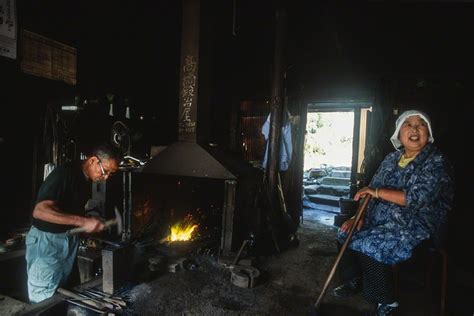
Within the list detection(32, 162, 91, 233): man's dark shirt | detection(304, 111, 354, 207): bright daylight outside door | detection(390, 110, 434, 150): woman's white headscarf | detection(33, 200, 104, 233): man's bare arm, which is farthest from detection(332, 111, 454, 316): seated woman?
detection(304, 111, 354, 207): bright daylight outside door

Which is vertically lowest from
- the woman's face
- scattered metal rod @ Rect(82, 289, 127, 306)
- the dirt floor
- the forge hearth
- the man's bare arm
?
the dirt floor

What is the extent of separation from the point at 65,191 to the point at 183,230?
367 cm

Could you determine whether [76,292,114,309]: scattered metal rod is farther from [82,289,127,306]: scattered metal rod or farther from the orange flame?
the orange flame

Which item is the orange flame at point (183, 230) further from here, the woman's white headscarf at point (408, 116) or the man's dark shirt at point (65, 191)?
the woman's white headscarf at point (408, 116)

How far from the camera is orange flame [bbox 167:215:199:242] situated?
6.91 metres

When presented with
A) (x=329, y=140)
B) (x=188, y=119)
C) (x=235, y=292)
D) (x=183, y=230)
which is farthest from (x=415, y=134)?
(x=329, y=140)

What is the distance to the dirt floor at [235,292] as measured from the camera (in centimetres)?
397

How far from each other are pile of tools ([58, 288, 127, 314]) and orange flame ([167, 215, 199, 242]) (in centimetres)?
265

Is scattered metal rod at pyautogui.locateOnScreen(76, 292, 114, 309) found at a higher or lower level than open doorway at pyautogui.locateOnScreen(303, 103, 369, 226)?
lower

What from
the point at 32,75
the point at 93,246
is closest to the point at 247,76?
the point at 32,75

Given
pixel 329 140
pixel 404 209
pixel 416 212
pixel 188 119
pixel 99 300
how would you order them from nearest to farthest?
1. pixel 416 212
2. pixel 404 209
3. pixel 99 300
4. pixel 188 119
5. pixel 329 140

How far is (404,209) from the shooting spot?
12.0ft

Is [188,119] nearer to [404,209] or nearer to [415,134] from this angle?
[415,134]

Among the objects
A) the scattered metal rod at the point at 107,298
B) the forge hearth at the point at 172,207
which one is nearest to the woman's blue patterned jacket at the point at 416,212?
the forge hearth at the point at 172,207
